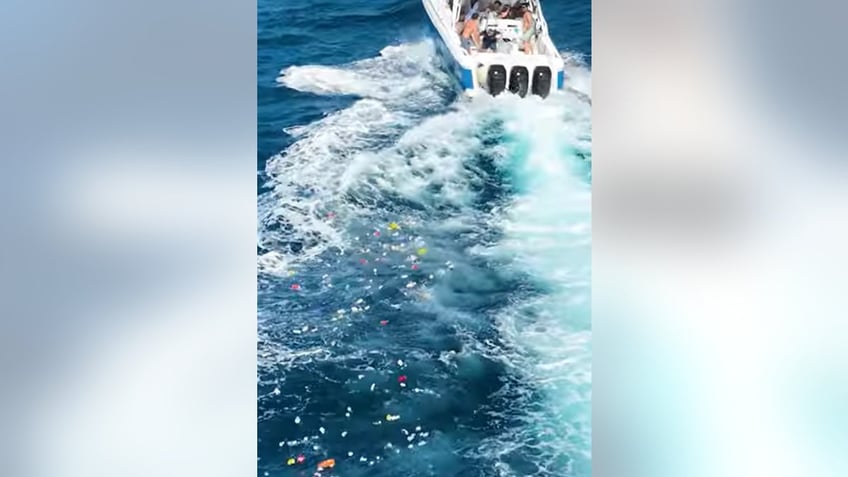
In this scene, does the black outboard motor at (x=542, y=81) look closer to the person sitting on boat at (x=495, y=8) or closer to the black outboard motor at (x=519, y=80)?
the black outboard motor at (x=519, y=80)

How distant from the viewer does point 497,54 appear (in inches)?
57.0

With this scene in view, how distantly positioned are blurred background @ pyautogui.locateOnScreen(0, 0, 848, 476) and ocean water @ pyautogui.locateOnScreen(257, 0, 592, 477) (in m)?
0.05

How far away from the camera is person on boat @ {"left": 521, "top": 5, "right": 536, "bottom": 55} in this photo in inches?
57.4

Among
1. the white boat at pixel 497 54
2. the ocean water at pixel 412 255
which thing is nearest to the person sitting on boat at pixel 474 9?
the white boat at pixel 497 54
